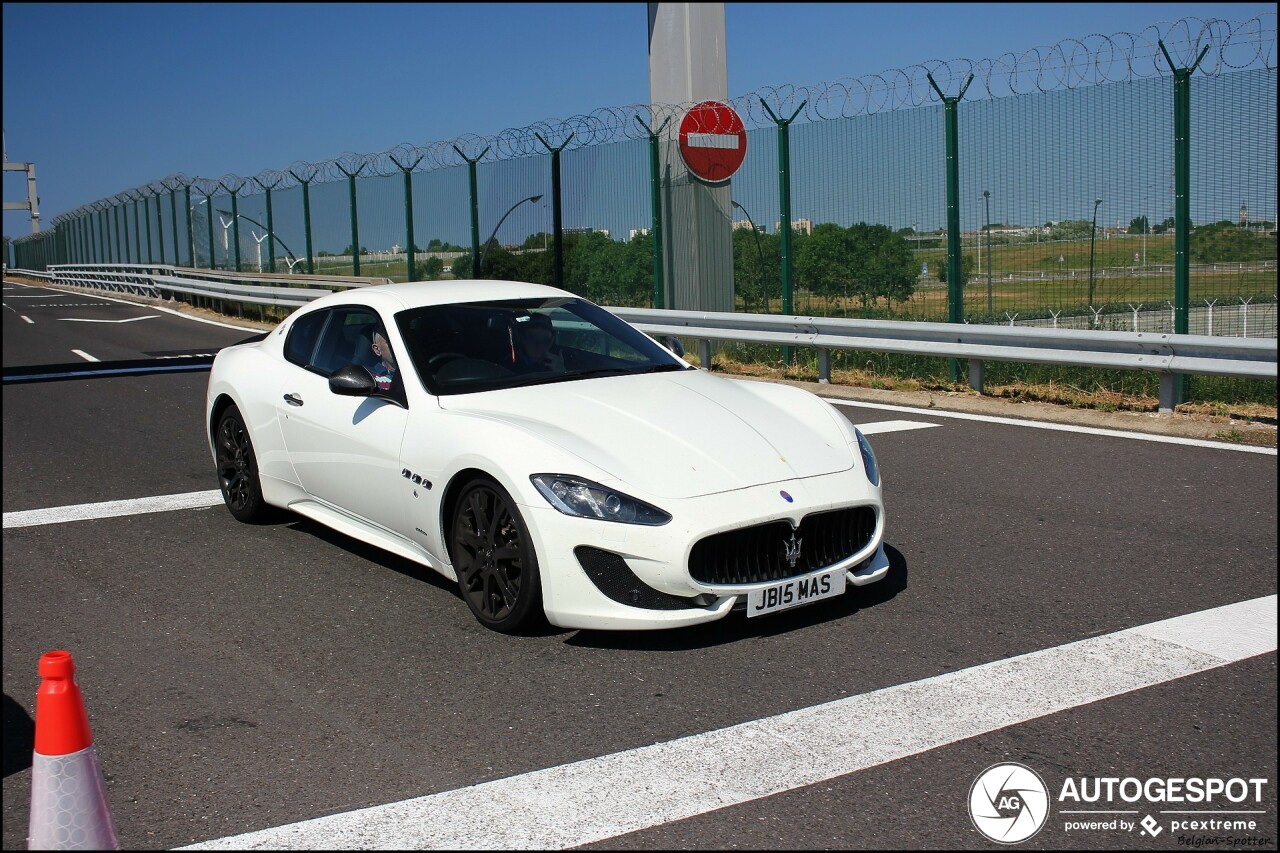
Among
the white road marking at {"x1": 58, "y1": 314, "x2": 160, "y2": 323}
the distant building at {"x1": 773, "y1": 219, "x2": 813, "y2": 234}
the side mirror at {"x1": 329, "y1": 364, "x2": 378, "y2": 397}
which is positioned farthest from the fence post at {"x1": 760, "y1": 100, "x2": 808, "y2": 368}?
the white road marking at {"x1": 58, "y1": 314, "x2": 160, "y2": 323}

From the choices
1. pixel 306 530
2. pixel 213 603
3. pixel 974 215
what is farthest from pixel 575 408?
pixel 974 215

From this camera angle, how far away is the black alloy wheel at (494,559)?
523 cm

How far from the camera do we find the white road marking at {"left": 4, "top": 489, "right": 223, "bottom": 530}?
25.1 ft

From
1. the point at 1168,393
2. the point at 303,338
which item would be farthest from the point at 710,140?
the point at 303,338

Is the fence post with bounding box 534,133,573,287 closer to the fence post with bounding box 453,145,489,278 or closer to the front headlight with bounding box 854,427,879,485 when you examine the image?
the fence post with bounding box 453,145,489,278

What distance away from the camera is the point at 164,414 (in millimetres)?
12070

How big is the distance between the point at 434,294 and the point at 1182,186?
699cm

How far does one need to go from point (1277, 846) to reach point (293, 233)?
2790 cm

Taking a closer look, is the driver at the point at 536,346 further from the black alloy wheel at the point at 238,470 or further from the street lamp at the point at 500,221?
the street lamp at the point at 500,221

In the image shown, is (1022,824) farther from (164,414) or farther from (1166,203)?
(164,414)

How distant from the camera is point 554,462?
5230 millimetres

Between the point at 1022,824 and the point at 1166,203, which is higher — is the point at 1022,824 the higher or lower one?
the lower one

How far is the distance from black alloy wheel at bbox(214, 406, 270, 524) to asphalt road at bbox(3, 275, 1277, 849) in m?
0.16

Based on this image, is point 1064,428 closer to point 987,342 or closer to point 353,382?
point 987,342
